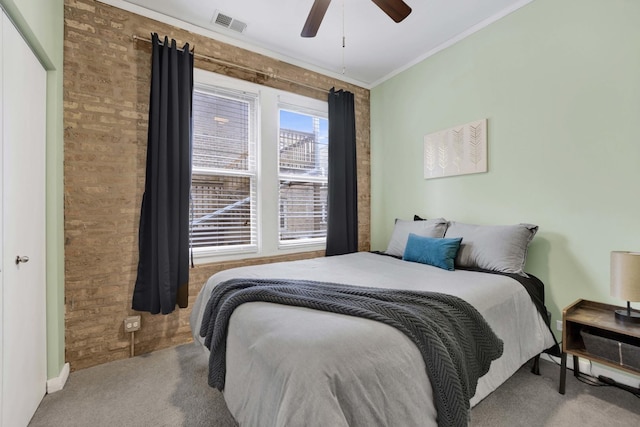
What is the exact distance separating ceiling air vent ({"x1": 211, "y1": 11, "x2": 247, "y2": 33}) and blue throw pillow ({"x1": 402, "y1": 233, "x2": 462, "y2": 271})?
8.64ft

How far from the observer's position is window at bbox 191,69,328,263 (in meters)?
2.95

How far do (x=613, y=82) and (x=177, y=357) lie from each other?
3942 mm

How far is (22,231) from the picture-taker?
5.40 feet

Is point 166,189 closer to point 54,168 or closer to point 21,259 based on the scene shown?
point 54,168

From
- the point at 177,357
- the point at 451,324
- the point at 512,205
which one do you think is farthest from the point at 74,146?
the point at 512,205

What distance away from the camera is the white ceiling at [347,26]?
2545mm

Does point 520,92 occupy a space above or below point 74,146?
above

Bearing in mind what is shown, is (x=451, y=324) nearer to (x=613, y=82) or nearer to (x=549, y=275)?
(x=549, y=275)

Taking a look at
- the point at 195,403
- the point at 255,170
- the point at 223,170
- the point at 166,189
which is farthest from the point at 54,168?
the point at 195,403

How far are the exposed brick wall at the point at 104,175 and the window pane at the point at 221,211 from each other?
522 mm

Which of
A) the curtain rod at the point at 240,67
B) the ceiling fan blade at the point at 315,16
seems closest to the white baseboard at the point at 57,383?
the curtain rod at the point at 240,67

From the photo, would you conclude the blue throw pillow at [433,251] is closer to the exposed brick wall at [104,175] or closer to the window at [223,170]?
the window at [223,170]

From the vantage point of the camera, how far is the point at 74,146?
228 centimetres

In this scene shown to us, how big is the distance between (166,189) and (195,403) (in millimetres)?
1661
